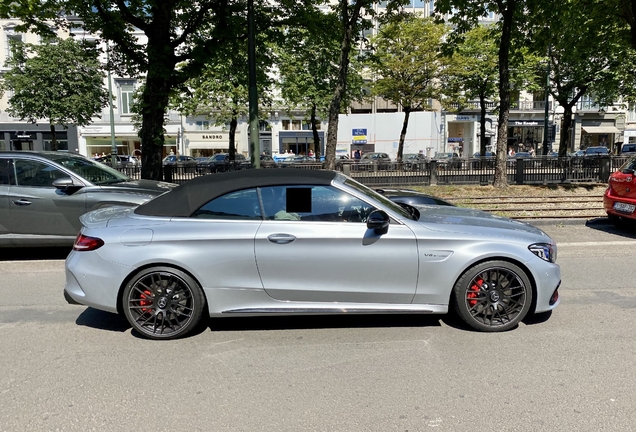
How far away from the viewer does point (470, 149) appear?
48.7 meters

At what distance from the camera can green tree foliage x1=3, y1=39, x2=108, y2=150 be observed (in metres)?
28.2

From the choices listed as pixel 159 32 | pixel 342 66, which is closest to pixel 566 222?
pixel 342 66

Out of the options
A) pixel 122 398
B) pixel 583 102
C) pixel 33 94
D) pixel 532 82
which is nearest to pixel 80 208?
pixel 122 398

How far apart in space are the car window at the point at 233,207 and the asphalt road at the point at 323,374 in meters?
1.14

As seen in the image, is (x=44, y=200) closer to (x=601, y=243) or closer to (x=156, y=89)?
(x=156, y=89)

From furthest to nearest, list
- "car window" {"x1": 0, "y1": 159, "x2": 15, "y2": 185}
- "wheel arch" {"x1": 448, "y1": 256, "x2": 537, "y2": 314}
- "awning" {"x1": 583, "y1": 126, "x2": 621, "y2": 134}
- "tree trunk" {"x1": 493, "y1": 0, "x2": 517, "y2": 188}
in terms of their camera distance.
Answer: "awning" {"x1": 583, "y1": 126, "x2": 621, "y2": 134} → "tree trunk" {"x1": 493, "y1": 0, "x2": 517, "y2": 188} → "car window" {"x1": 0, "y1": 159, "x2": 15, "y2": 185} → "wheel arch" {"x1": 448, "y1": 256, "x2": 537, "y2": 314}

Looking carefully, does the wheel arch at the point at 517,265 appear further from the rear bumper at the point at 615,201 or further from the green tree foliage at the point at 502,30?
the green tree foliage at the point at 502,30

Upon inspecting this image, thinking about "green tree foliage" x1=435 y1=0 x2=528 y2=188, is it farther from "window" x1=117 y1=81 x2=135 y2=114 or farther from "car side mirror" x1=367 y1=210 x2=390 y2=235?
"window" x1=117 y1=81 x2=135 y2=114

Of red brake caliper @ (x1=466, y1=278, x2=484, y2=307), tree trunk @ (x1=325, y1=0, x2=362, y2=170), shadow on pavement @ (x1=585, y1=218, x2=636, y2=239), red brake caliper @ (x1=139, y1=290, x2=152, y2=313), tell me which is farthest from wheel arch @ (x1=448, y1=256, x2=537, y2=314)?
tree trunk @ (x1=325, y1=0, x2=362, y2=170)

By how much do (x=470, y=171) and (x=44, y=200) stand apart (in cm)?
1525

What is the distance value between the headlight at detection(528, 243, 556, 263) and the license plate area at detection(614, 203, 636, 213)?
5.42 metres

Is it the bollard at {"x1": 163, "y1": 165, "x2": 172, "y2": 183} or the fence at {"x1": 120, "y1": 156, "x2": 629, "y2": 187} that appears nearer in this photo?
the fence at {"x1": 120, "y1": 156, "x2": 629, "y2": 187}

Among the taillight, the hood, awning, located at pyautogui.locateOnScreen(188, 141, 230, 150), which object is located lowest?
the taillight

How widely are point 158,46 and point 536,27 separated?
12597mm
